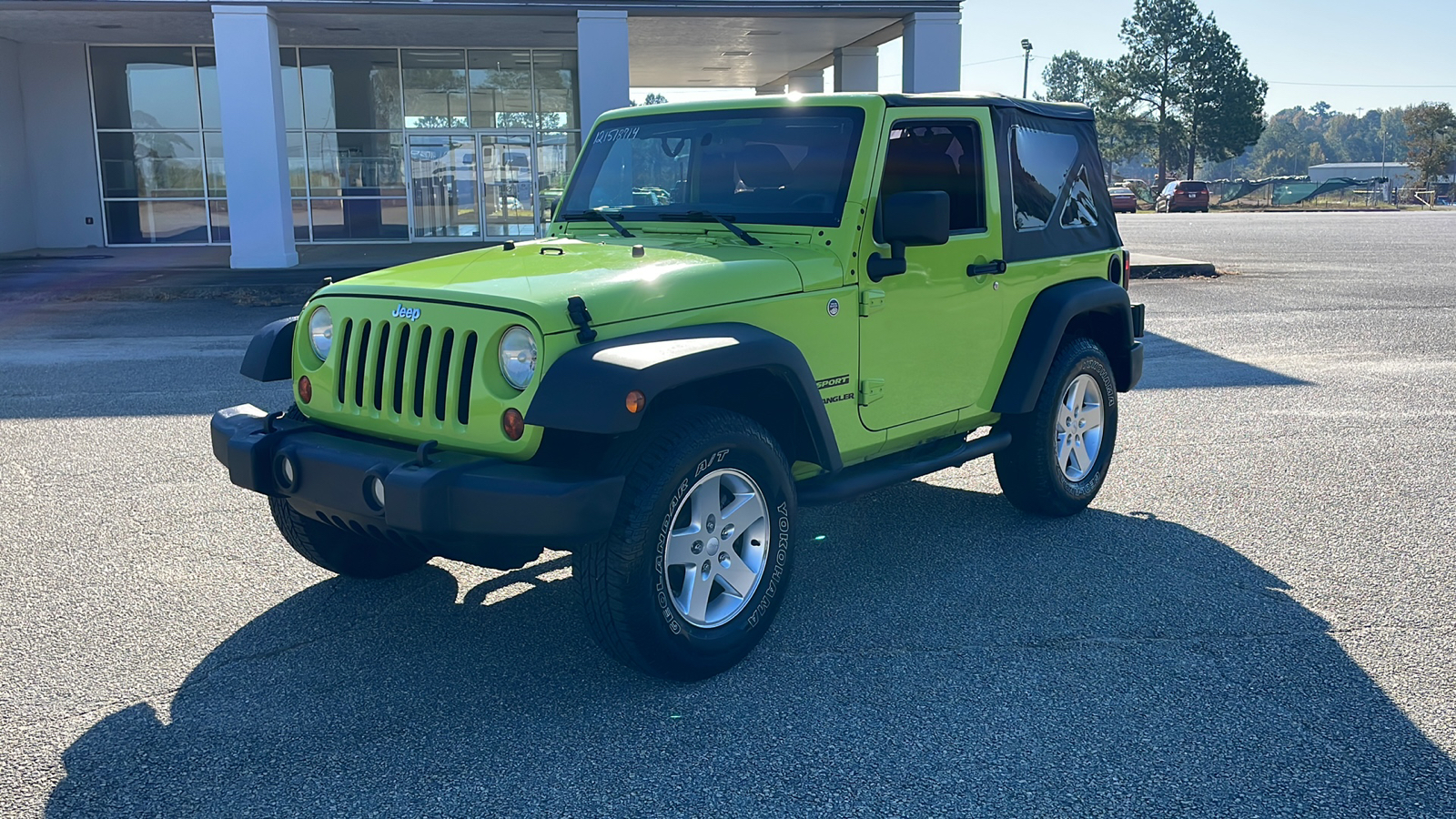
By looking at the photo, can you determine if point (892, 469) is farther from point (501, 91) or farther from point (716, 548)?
point (501, 91)

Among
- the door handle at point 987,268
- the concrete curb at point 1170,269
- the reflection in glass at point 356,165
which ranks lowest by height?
the concrete curb at point 1170,269

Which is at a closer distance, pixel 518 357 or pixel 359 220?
pixel 518 357

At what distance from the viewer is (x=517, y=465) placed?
3709 mm

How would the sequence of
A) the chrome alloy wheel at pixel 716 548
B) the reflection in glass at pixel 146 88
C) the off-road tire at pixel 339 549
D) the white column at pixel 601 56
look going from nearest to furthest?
the chrome alloy wheel at pixel 716 548
the off-road tire at pixel 339 549
the white column at pixel 601 56
the reflection in glass at pixel 146 88

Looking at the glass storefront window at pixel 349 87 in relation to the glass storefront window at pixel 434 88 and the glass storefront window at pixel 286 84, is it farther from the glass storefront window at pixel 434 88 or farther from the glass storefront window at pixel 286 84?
the glass storefront window at pixel 434 88

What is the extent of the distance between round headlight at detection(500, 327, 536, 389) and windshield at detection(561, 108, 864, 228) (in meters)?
1.38

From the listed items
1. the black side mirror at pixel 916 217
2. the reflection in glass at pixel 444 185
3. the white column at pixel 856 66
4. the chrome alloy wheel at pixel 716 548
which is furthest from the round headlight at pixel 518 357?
the reflection in glass at pixel 444 185

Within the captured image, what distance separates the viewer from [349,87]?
82.7 ft

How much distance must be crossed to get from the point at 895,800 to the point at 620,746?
84 centimetres

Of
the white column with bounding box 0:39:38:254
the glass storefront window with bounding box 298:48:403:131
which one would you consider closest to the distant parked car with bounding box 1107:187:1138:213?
the glass storefront window with bounding box 298:48:403:131

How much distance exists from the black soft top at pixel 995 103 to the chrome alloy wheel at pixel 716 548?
1814mm

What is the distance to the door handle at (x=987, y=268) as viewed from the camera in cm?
519

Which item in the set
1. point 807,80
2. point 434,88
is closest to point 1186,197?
point 807,80

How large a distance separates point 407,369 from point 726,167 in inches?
69.3
